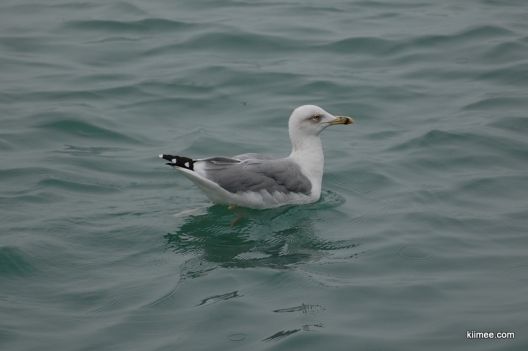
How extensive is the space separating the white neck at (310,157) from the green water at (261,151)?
355 millimetres

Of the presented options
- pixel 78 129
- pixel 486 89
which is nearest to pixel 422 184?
pixel 486 89

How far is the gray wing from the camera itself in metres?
10.3

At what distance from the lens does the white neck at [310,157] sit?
11.0 m

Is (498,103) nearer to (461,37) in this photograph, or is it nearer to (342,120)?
(461,37)

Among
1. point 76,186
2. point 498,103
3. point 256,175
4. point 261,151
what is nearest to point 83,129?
point 76,186

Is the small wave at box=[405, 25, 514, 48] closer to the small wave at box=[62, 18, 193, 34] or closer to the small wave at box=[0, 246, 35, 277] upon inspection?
the small wave at box=[62, 18, 193, 34]

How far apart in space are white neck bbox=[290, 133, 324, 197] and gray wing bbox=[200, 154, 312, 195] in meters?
0.10

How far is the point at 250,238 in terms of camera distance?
32.8ft

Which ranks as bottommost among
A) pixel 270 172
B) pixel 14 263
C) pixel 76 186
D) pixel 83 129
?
pixel 14 263

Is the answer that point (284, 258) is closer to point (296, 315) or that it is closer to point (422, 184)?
point (296, 315)

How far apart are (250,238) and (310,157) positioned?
153 centimetres

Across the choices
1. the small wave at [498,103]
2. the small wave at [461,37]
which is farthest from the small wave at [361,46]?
the small wave at [498,103]

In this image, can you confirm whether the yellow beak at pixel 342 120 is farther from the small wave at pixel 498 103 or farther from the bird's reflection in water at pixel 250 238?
the small wave at pixel 498 103

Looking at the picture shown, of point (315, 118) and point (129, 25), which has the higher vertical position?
point (129, 25)
